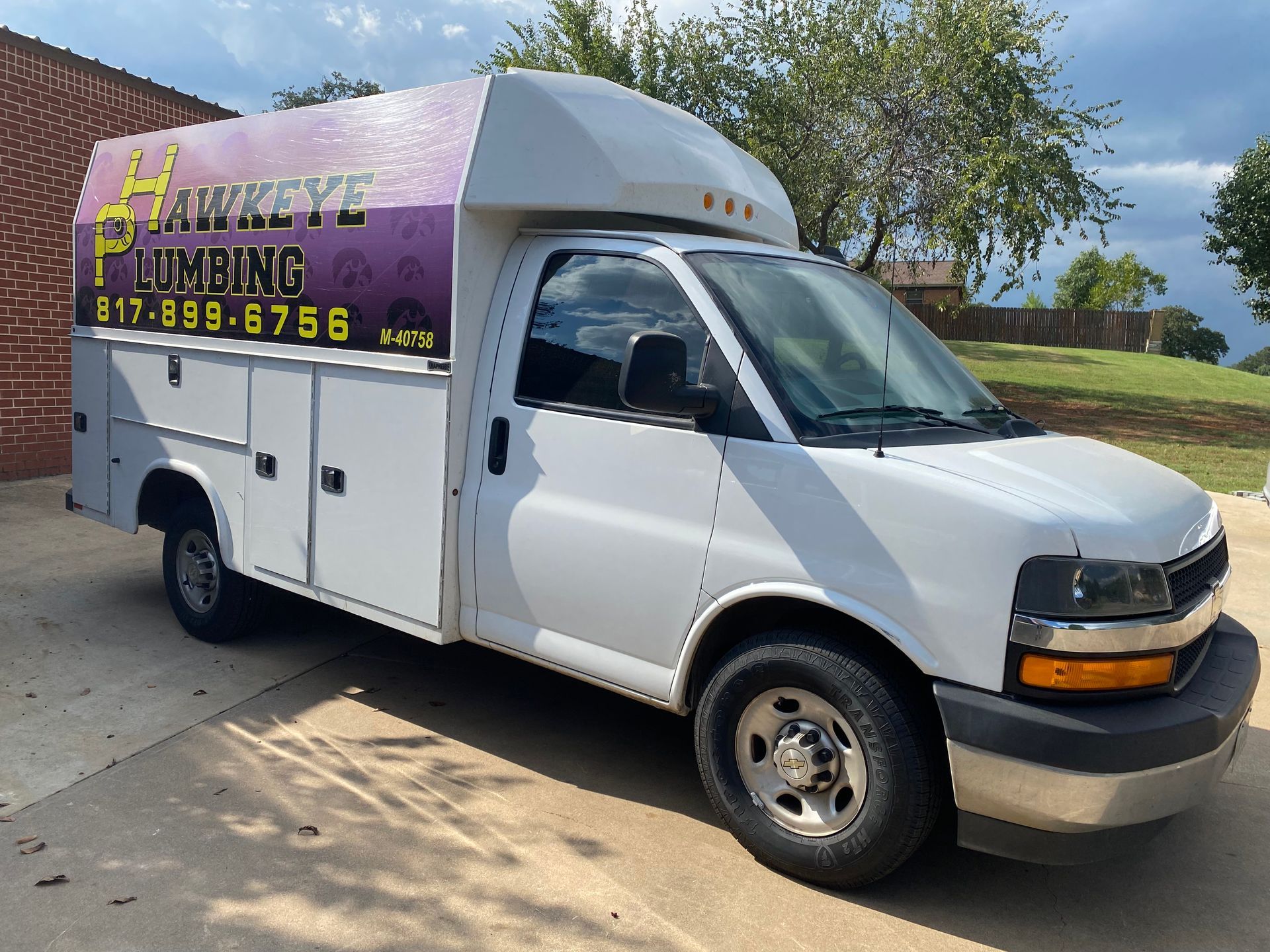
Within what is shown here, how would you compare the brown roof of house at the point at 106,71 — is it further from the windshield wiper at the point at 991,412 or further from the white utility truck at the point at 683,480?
the windshield wiper at the point at 991,412

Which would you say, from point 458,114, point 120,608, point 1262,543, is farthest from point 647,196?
point 1262,543

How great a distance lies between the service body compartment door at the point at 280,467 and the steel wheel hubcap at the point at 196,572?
0.72 metres

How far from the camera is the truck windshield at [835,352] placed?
A: 3645mm

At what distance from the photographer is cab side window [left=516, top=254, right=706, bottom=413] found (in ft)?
12.8

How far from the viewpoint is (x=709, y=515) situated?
144 inches

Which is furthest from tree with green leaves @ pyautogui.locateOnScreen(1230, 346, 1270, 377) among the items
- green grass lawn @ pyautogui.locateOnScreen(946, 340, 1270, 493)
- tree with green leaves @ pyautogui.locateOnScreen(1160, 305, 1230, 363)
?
green grass lawn @ pyautogui.locateOnScreen(946, 340, 1270, 493)

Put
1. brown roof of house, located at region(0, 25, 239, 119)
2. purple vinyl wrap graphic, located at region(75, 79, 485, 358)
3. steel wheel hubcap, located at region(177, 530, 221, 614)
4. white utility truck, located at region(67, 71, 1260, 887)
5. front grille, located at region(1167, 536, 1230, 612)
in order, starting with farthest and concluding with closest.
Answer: brown roof of house, located at region(0, 25, 239, 119) → steel wheel hubcap, located at region(177, 530, 221, 614) → purple vinyl wrap graphic, located at region(75, 79, 485, 358) → front grille, located at region(1167, 536, 1230, 612) → white utility truck, located at region(67, 71, 1260, 887)

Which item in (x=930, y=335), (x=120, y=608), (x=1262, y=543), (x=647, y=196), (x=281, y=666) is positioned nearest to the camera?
(x=647, y=196)

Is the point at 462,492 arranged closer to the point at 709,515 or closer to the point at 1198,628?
the point at 709,515

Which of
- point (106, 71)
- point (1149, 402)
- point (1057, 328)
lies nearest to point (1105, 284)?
point (1057, 328)

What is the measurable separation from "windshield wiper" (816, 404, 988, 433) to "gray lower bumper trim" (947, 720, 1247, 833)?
1165 mm

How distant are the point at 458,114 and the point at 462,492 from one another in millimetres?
1613

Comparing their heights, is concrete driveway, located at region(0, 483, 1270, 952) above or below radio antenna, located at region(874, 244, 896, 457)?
below

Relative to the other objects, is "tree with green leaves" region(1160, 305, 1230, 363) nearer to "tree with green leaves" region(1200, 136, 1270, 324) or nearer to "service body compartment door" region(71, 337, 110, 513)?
"tree with green leaves" region(1200, 136, 1270, 324)
